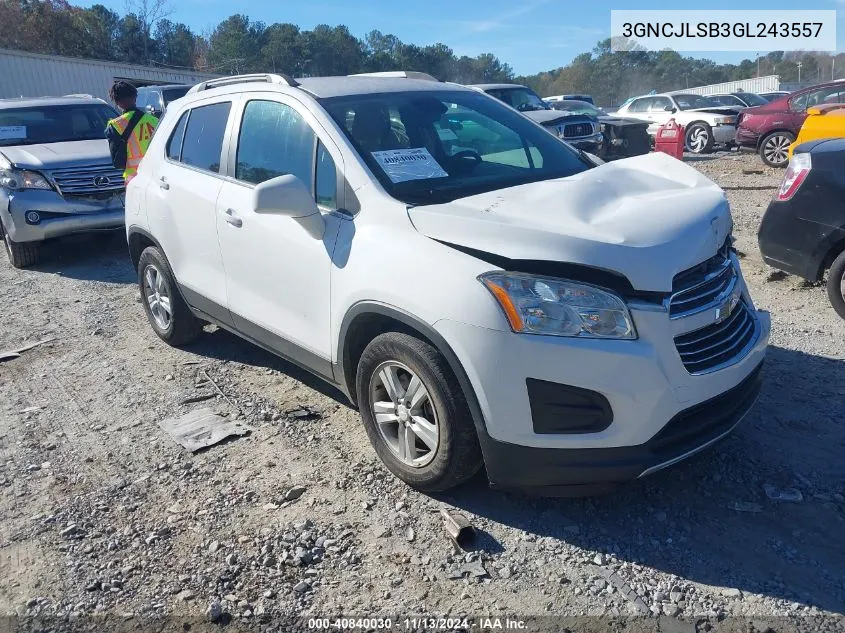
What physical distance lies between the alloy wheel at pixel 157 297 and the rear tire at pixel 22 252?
3.57 m

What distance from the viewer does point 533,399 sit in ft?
8.84

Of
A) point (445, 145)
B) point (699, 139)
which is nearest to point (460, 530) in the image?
point (445, 145)

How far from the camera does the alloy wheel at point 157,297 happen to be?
17.2ft

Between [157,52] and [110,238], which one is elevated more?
[157,52]

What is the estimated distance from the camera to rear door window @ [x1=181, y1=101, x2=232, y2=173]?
4.36 m

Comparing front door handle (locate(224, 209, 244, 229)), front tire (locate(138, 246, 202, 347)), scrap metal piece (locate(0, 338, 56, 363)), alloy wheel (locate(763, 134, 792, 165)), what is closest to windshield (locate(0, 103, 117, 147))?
scrap metal piece (locate(0, 338, 56, 363))

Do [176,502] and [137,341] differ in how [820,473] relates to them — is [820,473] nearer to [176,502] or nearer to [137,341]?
[176,502]

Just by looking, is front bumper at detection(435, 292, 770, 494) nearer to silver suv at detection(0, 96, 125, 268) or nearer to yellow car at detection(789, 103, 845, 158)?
yellow car at detection(789, 103, 845, 158)

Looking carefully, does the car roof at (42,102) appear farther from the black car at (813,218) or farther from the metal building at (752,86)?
the metal building at (752,86)

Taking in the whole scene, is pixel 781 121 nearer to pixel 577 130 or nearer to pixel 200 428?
pixel 577 130

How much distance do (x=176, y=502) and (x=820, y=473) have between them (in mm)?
3002

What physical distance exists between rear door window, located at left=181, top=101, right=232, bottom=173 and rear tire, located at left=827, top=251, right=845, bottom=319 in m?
4.26

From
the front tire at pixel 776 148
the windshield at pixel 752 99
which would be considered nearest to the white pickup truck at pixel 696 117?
the windshield at pixel 752 99

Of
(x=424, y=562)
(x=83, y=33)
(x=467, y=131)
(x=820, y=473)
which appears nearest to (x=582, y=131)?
(x=467, y=131)
